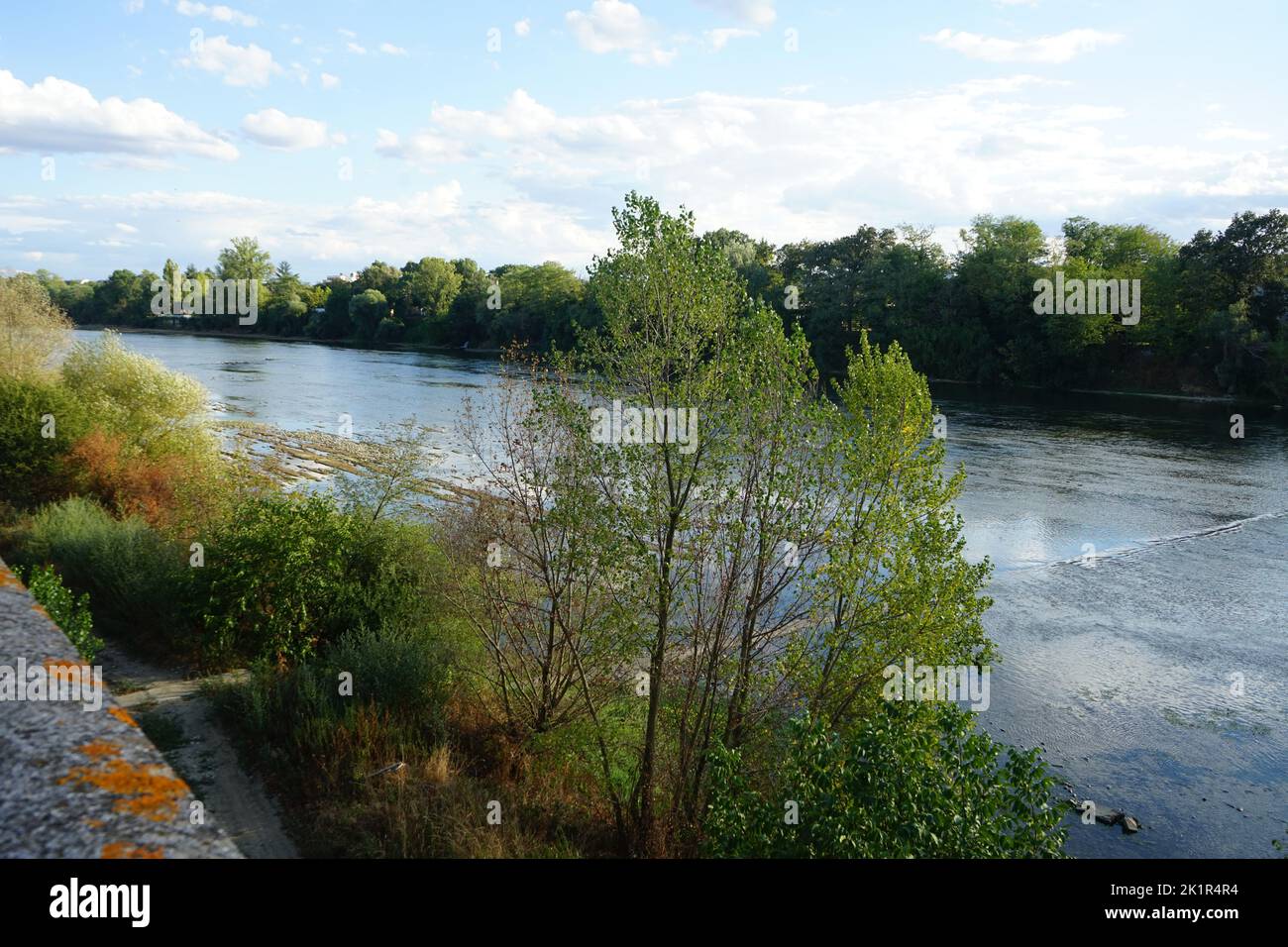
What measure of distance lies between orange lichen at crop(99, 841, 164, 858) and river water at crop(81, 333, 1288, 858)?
51.6 ft

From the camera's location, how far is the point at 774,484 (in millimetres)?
13641

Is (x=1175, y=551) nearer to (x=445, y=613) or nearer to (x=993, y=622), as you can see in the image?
(x=993, y=622)

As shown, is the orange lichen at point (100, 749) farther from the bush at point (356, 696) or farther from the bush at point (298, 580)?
the bush at point (298, 580)

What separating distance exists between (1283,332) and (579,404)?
7186 cm

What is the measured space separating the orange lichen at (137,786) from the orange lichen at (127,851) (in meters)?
0.12

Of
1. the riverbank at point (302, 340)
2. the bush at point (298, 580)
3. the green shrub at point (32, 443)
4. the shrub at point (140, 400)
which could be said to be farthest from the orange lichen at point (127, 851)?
the riverbank at point (302, 340)

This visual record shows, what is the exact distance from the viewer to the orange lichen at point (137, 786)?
8.23ft

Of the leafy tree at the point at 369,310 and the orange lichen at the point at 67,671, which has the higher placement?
the leafy tree at the point at 369,310

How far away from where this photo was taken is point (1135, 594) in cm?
2838

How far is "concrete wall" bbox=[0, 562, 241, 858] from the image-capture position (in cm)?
236

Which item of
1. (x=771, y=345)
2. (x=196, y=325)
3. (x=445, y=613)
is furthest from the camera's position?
(x=196, y=325)

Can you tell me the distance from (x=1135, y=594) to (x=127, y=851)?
1224 inches

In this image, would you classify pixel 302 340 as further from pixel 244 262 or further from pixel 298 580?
pixel 298 580
